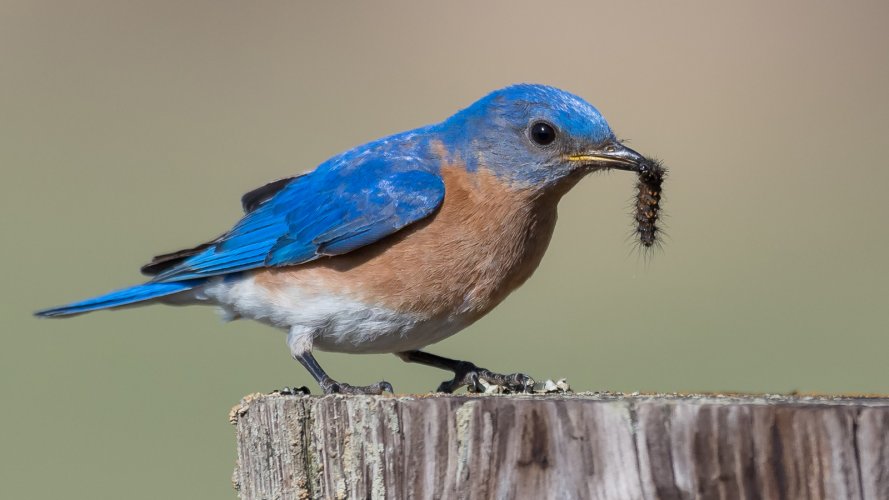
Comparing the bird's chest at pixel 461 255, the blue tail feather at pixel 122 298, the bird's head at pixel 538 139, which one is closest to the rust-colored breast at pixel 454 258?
the bird's chest at pixel 461 255

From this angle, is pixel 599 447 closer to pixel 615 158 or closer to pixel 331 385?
pixel 331 385

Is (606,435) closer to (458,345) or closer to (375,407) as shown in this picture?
(375,407)

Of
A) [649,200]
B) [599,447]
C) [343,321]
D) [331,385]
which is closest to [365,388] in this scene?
[331,385]

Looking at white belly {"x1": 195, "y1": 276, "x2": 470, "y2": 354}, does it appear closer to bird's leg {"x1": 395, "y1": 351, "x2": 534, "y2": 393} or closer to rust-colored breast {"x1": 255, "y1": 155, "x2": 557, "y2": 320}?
rust-colored breast {"x1": 255, "y1": 155, "x2": 557, "y2": 320}

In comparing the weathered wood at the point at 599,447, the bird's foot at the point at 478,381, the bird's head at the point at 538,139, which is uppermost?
the bird's head at the point at 538,139

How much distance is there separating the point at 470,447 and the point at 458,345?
8.39 meters

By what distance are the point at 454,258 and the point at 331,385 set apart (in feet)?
2.80

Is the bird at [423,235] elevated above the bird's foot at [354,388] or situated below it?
above

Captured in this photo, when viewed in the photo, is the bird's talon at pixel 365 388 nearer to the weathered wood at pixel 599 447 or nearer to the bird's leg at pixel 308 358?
the bird's leg at pixel 308 358

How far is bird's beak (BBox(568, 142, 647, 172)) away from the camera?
6309 mm

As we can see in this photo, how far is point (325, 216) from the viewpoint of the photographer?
6.73 m

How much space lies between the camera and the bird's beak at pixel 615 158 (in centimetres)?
631

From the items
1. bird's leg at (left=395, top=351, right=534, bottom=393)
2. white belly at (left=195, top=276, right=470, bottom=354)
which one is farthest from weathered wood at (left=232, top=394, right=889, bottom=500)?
white belly at (left=195, top=276, right=470, bottom=354)

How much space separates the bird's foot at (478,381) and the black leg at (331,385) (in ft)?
1.72
